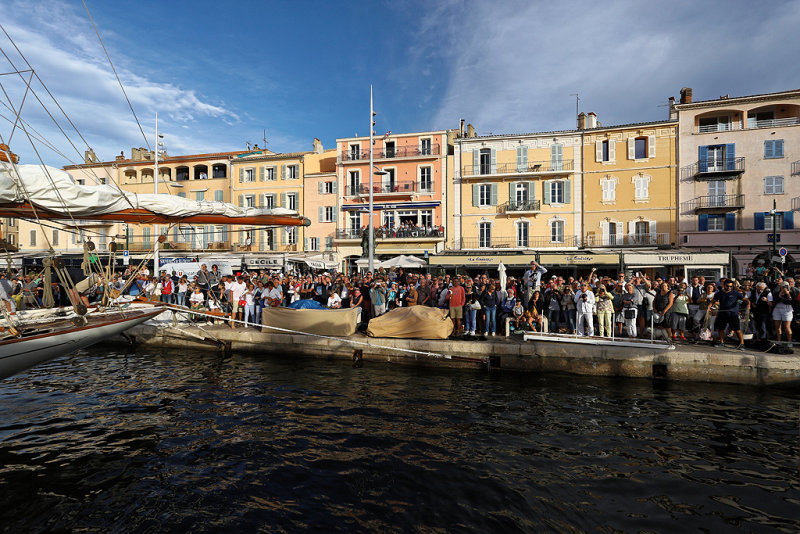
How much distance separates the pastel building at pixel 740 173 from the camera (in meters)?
29.8

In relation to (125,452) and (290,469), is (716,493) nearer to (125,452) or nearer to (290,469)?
(290,469)

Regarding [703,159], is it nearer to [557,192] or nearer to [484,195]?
[557,192]

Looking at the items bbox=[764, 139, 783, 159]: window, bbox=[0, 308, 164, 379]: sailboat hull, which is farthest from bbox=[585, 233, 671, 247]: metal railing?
bbox=[0, 308, 164, 379]: sailboat hull

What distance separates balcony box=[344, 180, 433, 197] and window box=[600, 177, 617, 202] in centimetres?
1338

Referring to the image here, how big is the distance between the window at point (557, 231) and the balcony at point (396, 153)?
11.2 meters

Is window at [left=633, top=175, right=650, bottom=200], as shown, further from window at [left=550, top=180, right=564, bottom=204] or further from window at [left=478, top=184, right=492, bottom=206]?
window at [left=478, top=184, right=492, bottom=206]

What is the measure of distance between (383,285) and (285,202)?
2843 centimetres

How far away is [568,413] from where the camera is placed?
8.69m

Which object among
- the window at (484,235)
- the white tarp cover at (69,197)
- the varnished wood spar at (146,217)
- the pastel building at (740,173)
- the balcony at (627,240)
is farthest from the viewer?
the window at (484,235)

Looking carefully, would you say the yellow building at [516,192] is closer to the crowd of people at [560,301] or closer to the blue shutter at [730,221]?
the blue shutter at [730,221]

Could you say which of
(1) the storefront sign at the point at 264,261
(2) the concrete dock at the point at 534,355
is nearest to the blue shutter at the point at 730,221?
(2) the concrete dock at the point at 534,355

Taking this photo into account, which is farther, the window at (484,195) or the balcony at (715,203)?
the window at (484,195)

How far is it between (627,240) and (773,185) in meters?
10.1

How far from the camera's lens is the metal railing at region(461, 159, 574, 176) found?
3338 centimetres
